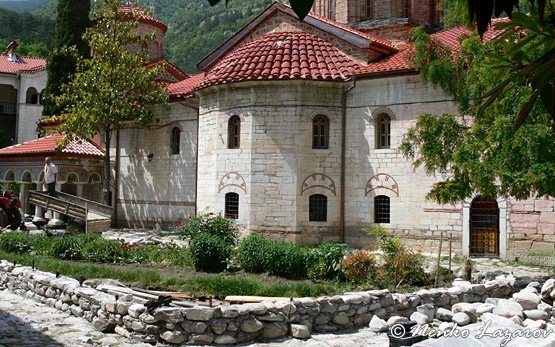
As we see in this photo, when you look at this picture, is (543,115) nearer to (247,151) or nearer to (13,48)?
(247,151)

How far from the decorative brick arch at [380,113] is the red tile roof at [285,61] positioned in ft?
4.33

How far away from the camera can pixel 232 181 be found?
15664 millimetres

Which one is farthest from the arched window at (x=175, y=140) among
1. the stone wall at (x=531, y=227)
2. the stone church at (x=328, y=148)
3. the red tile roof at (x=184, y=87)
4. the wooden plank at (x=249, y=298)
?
the wooden plank at (x=249, y=298)

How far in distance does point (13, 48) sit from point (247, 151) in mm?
33912

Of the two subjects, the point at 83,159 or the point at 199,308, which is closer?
the point at 199,308

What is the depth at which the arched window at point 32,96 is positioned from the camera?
39.7m

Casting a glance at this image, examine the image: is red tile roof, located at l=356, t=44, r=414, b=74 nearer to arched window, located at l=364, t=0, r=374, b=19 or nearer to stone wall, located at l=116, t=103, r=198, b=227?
arched window, located at l=364, t=0, r=374, b=19

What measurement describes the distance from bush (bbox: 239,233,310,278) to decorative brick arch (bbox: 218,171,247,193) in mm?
4834

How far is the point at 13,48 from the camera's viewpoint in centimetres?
4150

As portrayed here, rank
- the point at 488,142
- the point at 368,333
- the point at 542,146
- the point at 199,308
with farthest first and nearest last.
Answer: the point at 488,142, the point at 542,146, the point at 368,333, the point at 199,308

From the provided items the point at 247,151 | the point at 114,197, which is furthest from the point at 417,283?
the point at 114,197

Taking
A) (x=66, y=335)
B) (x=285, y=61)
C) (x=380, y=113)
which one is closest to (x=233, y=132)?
(x=285, y=61)

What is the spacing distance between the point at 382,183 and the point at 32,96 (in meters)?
33.6

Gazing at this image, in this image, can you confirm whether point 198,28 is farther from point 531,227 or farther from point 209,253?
point 209,253
